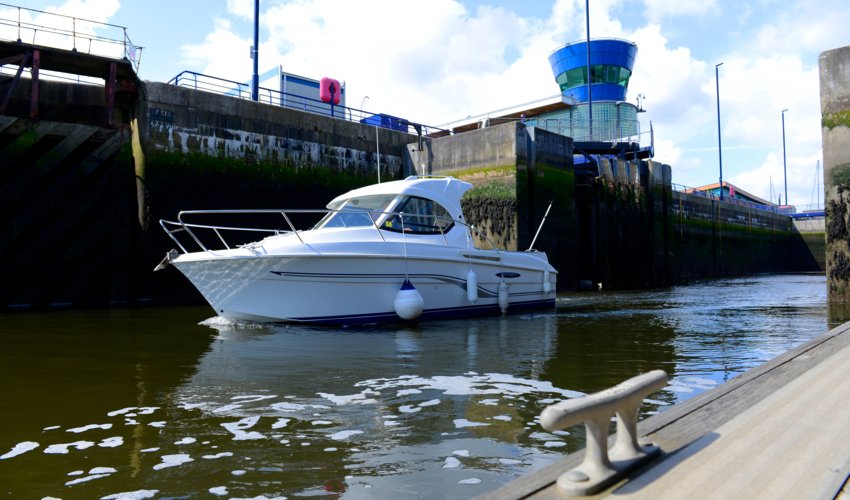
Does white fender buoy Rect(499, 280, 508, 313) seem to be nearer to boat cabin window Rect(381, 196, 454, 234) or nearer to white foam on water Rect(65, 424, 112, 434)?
boat cabin window Rect(381, 196, 454, 234)

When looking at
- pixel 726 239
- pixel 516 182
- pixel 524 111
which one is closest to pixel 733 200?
pixel 726 239

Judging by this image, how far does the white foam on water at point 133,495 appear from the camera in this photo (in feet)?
8.50

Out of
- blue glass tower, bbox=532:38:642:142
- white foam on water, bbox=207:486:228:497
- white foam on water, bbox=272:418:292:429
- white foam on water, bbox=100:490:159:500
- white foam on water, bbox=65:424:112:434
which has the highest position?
blue glass tower, bbox=532:38:642:142

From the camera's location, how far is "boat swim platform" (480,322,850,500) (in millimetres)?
1877

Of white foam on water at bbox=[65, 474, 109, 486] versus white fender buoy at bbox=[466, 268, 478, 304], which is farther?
white fender buoy at bbox=[466, 268, 478, 304]

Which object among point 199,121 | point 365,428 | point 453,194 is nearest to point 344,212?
point 453,194

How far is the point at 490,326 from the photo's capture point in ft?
30.6

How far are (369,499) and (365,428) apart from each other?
3.70ft

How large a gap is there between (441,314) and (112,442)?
688cm

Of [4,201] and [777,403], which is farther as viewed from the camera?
[4,201]

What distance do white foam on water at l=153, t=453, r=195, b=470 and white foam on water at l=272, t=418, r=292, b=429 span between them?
63 centimetres

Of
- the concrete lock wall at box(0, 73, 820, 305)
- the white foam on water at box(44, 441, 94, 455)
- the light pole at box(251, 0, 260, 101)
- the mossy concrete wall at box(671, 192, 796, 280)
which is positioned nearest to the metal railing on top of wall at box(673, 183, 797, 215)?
the mossy concrete wall at box(671, 192, 796, 280)

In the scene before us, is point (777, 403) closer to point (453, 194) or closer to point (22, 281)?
point (453, 194)

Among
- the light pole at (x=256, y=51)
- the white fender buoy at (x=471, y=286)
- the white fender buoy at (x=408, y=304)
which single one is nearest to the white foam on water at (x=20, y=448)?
the white fender buoy at (x=408, y=304)
